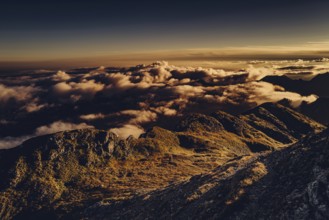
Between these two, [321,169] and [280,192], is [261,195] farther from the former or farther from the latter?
[321,169]

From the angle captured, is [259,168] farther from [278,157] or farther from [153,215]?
[153,215]

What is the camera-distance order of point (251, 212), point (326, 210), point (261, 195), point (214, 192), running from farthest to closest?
point (214, 192) → point (261, 195) → point (251, 212) → point (326, 210)

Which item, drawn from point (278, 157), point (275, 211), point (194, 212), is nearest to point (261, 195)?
point (275, 211)

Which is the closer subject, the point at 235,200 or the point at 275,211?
the point at 275,211

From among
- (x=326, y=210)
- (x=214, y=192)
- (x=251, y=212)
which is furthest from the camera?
(x=214, y=192)

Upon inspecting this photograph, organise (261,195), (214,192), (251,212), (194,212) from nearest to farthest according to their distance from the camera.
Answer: (251,212)
(261,195)
(194,212)
(214,192)

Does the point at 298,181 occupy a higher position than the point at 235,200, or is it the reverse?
the point at 298,181

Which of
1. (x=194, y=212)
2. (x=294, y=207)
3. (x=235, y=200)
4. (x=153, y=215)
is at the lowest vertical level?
(x=153, y=215)

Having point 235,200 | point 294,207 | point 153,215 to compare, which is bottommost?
point 153,215

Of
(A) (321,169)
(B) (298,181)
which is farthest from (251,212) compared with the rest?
(A) (321,169)
